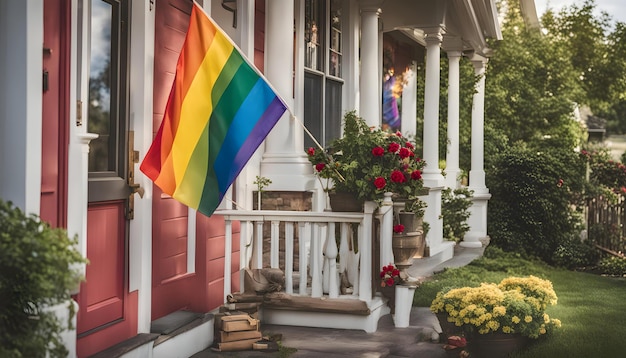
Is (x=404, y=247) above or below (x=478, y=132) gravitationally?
below

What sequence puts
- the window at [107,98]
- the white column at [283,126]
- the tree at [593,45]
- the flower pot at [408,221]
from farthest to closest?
the tree at [593,45] < the flower pot at [408,221] < the white column at [283,126] < the window at [107,98]

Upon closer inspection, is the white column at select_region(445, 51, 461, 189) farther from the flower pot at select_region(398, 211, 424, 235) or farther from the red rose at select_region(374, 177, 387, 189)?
the red rose at select_region(374, 177, 387, 189)

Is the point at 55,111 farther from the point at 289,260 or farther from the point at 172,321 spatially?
the point at 289,260

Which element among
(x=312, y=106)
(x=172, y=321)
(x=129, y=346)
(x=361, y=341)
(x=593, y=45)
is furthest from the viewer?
(x=593, y=45)

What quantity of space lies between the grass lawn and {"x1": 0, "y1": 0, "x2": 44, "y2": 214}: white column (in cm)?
380

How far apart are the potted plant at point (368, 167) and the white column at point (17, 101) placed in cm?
311

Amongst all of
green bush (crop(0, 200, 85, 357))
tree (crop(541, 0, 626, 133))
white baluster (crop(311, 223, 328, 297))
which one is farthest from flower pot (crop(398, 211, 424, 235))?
tree (crop(541, 0, 626, 133))

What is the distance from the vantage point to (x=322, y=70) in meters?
8.99

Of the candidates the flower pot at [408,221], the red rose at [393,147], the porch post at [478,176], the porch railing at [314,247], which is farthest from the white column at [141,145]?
the porch post at [478,176]

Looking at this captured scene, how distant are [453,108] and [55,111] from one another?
32.4 ft

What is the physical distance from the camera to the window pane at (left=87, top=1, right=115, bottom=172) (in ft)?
15.7

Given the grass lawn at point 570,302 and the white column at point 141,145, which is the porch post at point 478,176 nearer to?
the grass lawn at point 570,302

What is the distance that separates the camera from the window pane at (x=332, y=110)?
9.28 m

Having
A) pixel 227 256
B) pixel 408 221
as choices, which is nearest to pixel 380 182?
pixel 227 256
